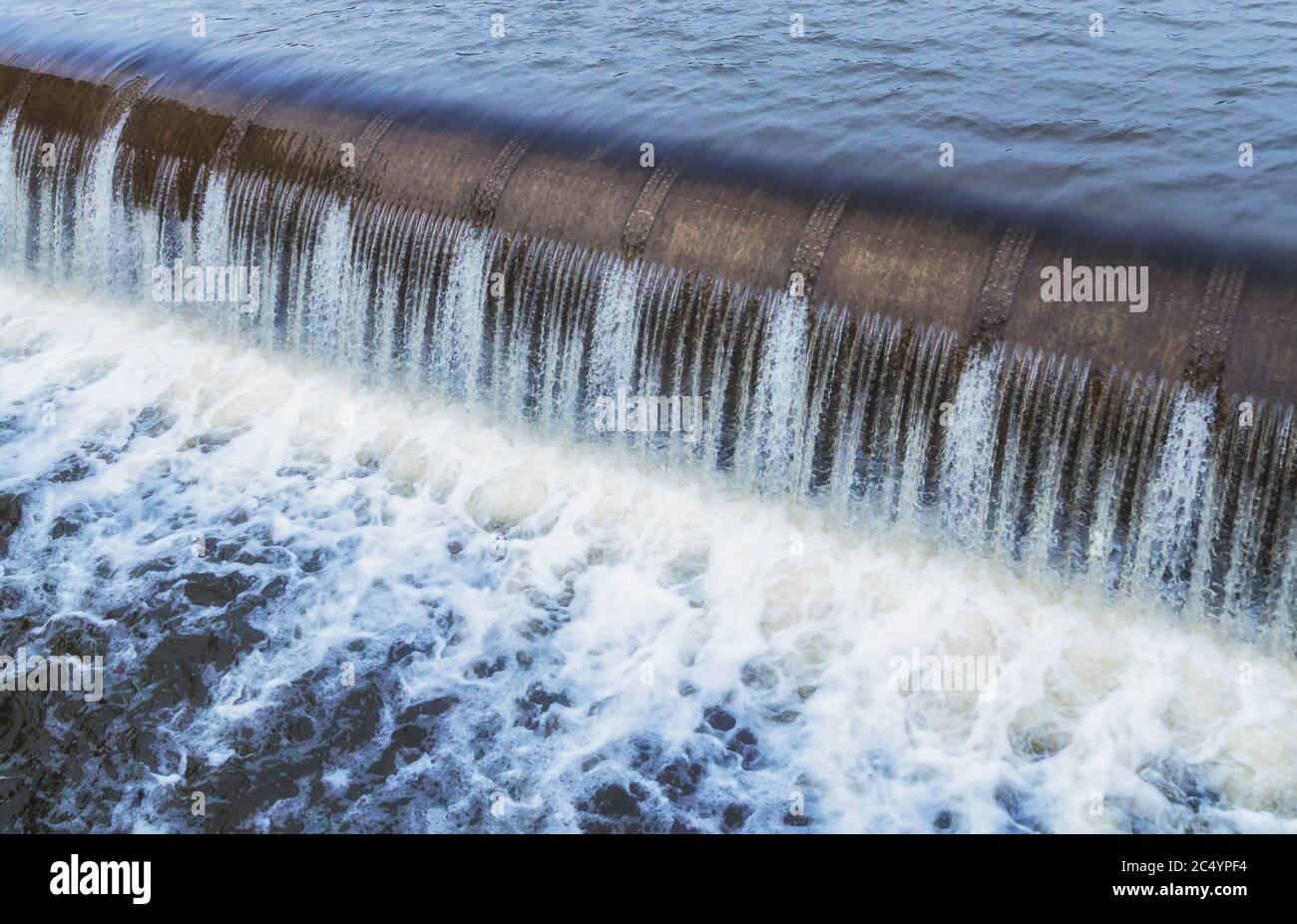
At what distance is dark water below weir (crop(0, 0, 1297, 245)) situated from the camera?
1187 centimetres

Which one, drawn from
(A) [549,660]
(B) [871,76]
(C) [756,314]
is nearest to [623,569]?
(A) [549,660]

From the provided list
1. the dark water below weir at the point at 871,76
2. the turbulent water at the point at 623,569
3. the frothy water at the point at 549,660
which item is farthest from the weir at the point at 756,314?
the dark water below weir at the point at 871,76

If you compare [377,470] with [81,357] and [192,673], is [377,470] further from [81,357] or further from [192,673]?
[81,357]

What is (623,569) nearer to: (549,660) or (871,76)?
(549,660)

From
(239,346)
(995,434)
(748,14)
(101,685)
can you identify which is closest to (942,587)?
(995,434)

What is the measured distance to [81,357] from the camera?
1423cm

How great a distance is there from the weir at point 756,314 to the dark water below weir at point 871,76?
2.64ft

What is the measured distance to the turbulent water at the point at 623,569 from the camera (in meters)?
9.13

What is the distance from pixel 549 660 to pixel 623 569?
1.19 metres

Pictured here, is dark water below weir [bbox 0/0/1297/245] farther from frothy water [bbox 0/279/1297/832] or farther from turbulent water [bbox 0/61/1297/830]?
frothy water [bbox 0/279/1297/832]

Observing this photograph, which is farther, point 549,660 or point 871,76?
point 871,76

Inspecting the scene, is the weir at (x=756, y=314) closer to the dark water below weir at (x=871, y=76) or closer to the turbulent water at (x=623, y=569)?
the turbulent water at (x=623, y=569)

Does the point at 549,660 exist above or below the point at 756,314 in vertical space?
below

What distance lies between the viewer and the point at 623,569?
11062mm
